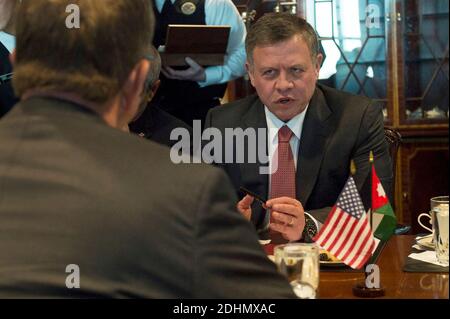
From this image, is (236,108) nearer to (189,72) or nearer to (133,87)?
(189,72)

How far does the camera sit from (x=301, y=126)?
308 cm

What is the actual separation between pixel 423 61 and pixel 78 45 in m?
4.44

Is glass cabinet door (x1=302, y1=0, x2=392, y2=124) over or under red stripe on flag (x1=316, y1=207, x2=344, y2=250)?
over

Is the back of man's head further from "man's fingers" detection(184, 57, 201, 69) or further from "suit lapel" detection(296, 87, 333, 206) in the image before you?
"man's fingers" detection(184, 57, 201, 69)

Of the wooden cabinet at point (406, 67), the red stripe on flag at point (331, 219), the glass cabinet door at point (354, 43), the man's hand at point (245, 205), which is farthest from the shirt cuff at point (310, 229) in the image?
the glass cabinet door at point (354, 43)

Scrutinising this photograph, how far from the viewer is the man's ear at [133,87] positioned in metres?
1.45

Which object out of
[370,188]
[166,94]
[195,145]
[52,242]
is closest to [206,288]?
[52,242]

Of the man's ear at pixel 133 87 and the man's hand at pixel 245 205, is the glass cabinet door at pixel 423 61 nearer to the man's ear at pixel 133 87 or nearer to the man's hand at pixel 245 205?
the man's hand at pixel 245 205

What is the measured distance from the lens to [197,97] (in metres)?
4.34

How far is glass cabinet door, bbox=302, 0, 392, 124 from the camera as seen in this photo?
5.46 m

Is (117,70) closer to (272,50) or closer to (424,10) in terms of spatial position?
(272,50)

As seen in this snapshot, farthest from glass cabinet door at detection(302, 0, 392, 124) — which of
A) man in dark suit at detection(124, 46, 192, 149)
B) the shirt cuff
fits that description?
the shirt cuff

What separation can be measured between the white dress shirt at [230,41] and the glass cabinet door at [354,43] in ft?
3.55

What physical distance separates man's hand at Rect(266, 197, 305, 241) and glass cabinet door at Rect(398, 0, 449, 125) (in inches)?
123
